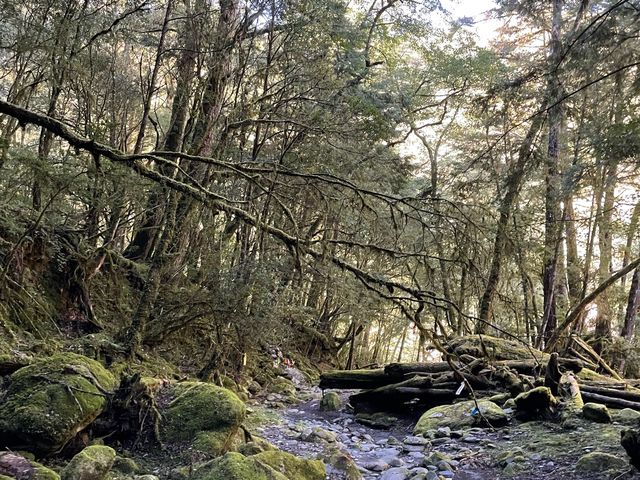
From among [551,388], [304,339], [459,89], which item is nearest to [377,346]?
[304,339]

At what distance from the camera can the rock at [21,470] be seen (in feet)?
8.80

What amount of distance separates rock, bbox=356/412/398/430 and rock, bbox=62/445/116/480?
175 inches

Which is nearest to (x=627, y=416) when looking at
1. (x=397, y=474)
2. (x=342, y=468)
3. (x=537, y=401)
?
(x=537, y=401)

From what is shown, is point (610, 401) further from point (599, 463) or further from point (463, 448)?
point (599, 463)

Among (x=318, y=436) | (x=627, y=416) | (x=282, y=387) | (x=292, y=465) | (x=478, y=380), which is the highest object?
(x=627, y=416)

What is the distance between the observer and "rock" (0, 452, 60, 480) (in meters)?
2.68

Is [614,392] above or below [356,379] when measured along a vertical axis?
above

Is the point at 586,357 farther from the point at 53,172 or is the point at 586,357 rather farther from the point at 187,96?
the point at 53,172

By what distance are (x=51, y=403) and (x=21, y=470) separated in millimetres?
896

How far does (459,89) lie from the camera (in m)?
13.6

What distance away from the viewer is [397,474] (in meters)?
4.46

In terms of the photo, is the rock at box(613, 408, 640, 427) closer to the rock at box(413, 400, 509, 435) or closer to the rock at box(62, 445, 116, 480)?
the rock at box(413, 400, 509, 435)

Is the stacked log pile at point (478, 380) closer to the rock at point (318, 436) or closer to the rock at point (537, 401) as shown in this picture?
the rock at point (537, 401)

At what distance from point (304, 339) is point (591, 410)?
9.13 meters
